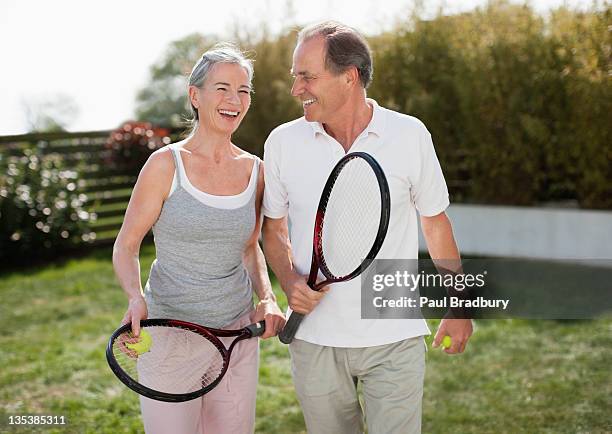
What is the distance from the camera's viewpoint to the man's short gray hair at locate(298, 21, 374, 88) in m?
2.45

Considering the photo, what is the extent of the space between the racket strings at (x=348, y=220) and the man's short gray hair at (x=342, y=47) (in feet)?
0.90

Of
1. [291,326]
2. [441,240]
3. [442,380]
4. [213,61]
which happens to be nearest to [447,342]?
[441,240]

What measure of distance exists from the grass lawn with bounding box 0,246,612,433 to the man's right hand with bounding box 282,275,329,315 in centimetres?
162

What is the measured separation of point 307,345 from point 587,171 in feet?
16.3

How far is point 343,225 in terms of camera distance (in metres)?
2.48

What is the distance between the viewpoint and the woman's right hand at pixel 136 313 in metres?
2.29

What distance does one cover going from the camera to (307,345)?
2.49 meters

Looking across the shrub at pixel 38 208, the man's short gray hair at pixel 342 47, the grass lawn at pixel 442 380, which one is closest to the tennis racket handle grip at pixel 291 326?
the man's short gray hair at pixel 342 47

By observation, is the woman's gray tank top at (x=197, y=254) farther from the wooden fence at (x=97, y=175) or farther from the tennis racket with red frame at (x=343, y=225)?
the wooden fence at (x=97, y=175)

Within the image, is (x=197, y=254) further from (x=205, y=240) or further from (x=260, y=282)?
(x=260, y=282)

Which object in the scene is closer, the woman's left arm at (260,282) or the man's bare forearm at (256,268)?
the woman's left arm at (260,282)

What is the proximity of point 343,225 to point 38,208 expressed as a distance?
6442mm

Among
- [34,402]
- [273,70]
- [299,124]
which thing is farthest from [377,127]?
[273,70]

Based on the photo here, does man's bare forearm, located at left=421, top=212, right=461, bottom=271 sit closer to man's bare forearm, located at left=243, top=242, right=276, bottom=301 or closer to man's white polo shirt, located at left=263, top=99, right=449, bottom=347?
man's white polo shirt, located at left=263, top=99, right=449, bottom=347
